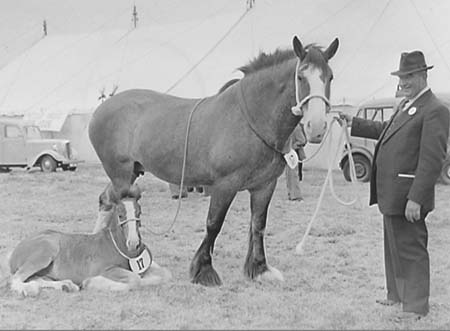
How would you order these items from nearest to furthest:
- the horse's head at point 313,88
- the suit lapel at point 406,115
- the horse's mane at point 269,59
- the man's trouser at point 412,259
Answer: the suit lapel at point 406,115
the man's trouser at point 412,259
the horse's head at point 313,88
the horse's mane at point 269,59

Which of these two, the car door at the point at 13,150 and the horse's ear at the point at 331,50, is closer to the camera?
the horse's ear at the point at 331,50

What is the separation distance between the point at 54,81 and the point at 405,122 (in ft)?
74.1

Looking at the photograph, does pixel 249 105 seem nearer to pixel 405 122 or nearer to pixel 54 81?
pixel 405 122

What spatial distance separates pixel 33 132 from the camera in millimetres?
19828

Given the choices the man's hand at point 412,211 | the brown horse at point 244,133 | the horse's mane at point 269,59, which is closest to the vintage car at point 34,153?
the brown horse at point 244,133

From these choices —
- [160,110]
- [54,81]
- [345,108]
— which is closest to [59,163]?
[54,81]

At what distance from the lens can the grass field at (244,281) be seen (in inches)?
155

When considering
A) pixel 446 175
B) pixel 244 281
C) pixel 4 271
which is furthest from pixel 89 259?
pixel 446 175

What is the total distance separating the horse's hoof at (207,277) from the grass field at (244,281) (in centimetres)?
9

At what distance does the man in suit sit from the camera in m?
3.70

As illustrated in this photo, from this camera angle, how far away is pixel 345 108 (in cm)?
1714

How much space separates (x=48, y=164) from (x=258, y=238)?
1471cm

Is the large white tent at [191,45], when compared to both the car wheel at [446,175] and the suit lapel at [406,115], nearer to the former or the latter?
the car wheel at [446,175]

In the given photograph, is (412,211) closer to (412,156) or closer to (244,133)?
(412,156)
